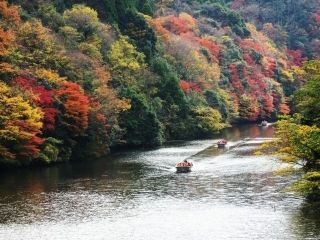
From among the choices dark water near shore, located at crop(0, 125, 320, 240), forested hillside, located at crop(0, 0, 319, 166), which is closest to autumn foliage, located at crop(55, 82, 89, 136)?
forested hillside, located at crop(0, 0, 319, 166)

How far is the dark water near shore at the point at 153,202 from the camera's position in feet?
154

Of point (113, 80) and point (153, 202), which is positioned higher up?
point (113, 80)

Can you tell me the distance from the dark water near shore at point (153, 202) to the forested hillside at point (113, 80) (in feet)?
21.4

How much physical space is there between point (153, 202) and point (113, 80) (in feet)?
182

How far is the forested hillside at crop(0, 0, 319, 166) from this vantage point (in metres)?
84.1

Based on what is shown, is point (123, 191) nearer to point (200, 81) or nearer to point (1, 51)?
point (1, 51)

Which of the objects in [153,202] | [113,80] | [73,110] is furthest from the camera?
[113,80]

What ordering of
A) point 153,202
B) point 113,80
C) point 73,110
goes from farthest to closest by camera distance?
point 113,80, point 73,110, point 153,202

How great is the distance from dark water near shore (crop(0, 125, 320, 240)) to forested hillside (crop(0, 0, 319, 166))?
21.4 ft

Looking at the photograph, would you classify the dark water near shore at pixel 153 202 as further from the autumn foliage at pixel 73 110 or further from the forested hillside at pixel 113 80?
the forested hillside at pixel 113 80

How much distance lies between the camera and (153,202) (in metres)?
58.2

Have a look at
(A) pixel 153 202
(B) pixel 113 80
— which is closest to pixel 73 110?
(B) pixel 113 80

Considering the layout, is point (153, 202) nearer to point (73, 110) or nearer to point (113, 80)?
point (73, 110)

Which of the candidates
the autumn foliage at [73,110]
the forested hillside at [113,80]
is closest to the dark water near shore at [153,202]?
the autumn foliage at [73,110]
